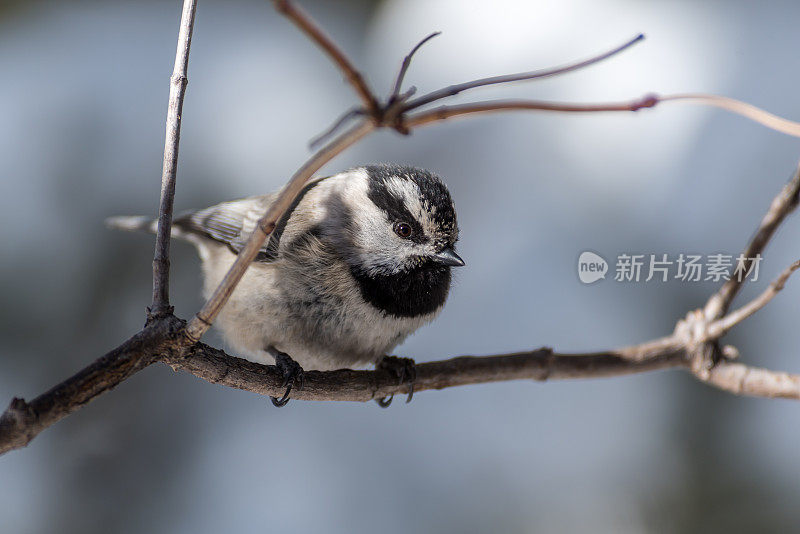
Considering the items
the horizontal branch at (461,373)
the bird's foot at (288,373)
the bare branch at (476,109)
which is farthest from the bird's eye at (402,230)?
the bare branch at (476,109)

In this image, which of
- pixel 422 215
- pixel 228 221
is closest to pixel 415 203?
pixel 422 215

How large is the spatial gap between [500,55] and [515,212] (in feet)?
3.28

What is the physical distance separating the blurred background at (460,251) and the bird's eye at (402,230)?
1.69m

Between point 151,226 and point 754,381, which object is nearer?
point 754,381

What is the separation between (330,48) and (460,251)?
10.1ft

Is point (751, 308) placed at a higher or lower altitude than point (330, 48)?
lower

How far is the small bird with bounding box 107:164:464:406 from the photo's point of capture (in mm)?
2268

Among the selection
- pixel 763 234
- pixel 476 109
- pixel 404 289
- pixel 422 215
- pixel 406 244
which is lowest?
pixel 404 289

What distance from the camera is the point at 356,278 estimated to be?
2283 mm

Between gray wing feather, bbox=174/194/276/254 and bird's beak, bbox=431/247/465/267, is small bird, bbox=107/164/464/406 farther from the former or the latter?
gray wing feather, bbox=174/194/276/254

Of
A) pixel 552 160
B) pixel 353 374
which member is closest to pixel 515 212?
pixel 552 160

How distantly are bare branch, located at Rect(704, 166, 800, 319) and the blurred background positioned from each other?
163 cm

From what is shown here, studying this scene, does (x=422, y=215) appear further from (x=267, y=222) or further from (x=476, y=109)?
(x=476, y=109)

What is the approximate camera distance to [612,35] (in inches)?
166
